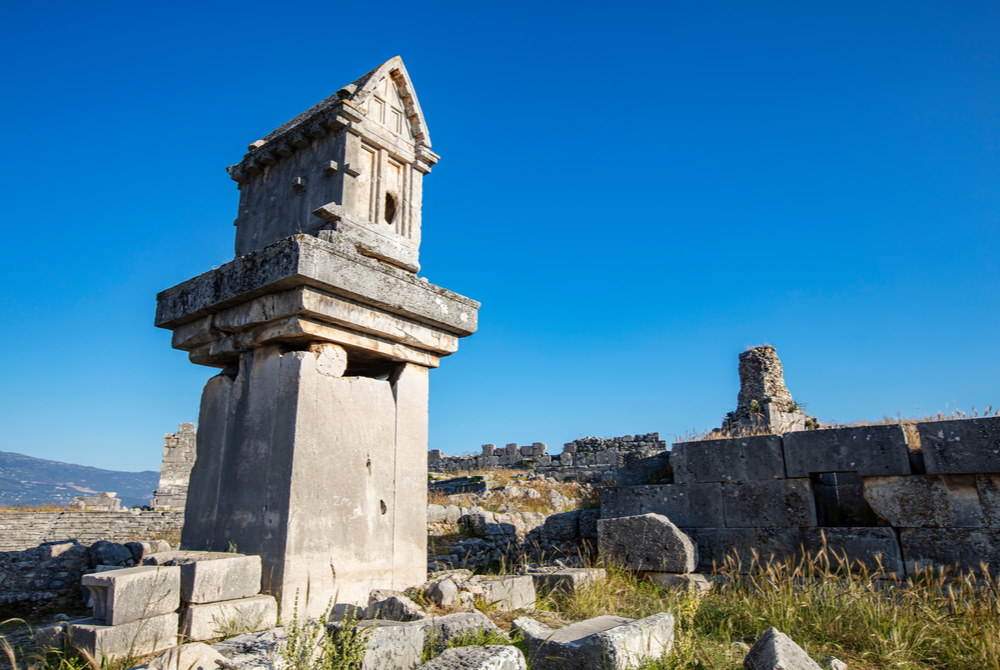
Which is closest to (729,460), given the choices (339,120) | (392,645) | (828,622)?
(828,622)

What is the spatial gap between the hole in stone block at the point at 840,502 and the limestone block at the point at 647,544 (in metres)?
1.44

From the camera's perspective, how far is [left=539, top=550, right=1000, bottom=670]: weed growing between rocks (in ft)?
11.7

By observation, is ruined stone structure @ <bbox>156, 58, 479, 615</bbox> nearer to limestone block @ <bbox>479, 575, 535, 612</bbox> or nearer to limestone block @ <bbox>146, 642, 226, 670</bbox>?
limestone block @ <bbox>479, 575, 535, 612</bbox>

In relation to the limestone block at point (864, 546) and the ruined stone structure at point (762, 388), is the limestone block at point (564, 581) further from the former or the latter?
the ruined stone structure at point (762, 388)

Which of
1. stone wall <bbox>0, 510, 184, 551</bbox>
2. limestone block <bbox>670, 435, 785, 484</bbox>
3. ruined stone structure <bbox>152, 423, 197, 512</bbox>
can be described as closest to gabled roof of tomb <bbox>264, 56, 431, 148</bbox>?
limestone block <bbox>670, 435, 785, 484</bbox>

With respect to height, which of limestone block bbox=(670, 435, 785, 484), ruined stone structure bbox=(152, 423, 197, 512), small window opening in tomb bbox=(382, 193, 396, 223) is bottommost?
limestone block bbox=(670, 435, 785, 484)

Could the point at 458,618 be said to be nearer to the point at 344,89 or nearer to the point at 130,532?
the point at 344,89

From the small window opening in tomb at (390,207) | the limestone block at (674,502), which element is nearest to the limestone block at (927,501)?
the limestone block at (674,502)

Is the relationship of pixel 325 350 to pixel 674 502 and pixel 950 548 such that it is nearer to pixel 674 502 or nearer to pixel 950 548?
pixel 674 502

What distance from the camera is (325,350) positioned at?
14.5ft

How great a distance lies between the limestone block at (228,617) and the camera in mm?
3426

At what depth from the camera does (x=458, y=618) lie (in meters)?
3.39

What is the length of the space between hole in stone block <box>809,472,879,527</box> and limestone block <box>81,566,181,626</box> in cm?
563

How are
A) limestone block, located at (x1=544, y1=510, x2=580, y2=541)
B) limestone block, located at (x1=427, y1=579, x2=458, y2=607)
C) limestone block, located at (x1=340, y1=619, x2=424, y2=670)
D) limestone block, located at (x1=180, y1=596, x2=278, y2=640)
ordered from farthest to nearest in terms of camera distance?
limestone block, located at (x1=544, y1=510, x2=580, y2=541) < limestone block, located at (x1=427, y1=579, x2=458, y2=607) < limestone block, located at (x1=180, y1=596, x2=278, y2=640) < limestone block, located at (x1=340, y1=619, x2=424, y2=670)
